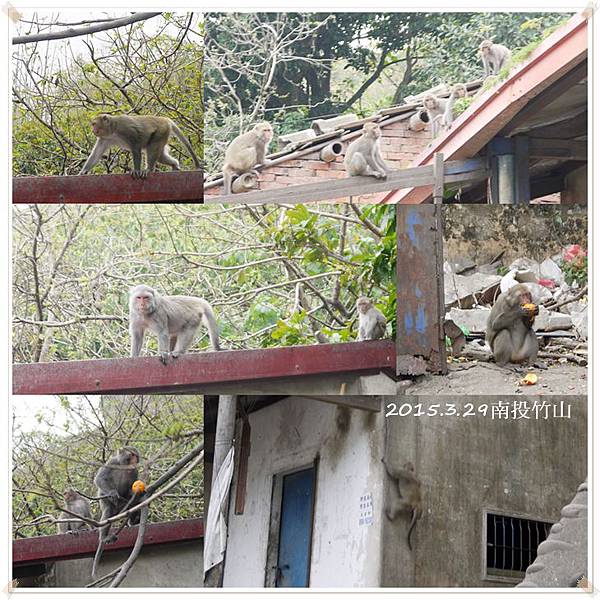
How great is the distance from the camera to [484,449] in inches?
221

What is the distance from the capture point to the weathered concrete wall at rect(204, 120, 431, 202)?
5.74m

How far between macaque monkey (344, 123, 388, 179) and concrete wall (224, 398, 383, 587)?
5.10 ft

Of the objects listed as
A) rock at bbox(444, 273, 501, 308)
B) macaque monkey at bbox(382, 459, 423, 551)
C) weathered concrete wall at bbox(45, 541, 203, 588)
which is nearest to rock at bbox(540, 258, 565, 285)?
rock at bbox(444, 273, 501, 308)

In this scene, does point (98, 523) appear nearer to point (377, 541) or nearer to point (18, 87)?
point (377, 541)

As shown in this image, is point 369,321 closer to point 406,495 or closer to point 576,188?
point 406,495

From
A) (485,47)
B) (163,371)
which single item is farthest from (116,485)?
(485,47)

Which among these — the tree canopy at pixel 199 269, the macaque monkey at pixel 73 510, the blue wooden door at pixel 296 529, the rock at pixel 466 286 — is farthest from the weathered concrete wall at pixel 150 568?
the rock at pixel 466 286

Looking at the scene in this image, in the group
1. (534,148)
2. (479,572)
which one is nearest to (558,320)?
(534,148)

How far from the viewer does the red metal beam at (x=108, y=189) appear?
5.60m

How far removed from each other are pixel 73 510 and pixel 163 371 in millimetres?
1401

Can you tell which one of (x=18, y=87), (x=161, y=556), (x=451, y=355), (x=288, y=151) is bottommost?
(x=161, y=556)

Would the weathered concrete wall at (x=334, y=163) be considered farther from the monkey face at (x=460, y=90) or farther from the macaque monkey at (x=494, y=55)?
the macaque monkey at (x=494, y=55)

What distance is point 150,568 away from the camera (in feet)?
19.8

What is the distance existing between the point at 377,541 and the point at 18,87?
372 cm
